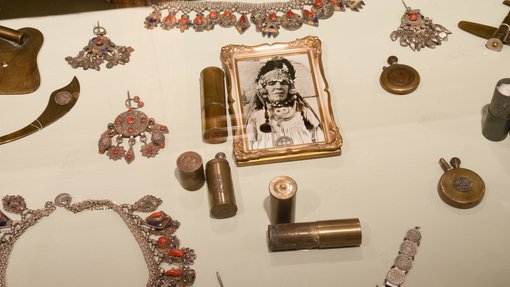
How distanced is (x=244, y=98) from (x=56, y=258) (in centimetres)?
114

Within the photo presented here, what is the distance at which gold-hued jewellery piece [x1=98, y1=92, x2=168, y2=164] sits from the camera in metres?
2.54

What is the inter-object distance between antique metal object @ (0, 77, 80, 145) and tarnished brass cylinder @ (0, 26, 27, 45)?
425 mm

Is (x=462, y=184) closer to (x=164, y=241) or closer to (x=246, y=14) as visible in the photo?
(x=164, y=241)

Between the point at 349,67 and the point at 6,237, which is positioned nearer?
the point at 6,237

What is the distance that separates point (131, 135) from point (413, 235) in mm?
1384

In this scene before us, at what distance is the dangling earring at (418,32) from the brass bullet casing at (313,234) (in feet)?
3.87

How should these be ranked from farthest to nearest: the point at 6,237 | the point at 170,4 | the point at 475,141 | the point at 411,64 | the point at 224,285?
the point at 170,4
the point at 411,64
the point at 475,141
the point at 6,237
the point at 224,285

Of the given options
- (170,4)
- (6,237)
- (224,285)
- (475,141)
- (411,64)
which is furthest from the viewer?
(170,4)

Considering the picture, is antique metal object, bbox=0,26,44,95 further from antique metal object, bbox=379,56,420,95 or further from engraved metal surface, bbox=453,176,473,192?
engraved metal surface, bbox=453,176,473,192

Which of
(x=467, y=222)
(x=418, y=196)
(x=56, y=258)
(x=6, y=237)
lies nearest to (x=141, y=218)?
(x=56, y=258)

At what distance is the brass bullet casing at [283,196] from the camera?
2.10 meters

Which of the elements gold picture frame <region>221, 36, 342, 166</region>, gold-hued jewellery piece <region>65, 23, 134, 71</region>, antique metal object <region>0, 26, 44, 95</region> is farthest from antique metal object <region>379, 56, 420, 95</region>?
antique metal object <region>0, 26, 44, 95</region>

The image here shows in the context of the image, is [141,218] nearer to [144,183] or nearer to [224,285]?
[144,183]

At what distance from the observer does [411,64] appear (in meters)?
2.79
